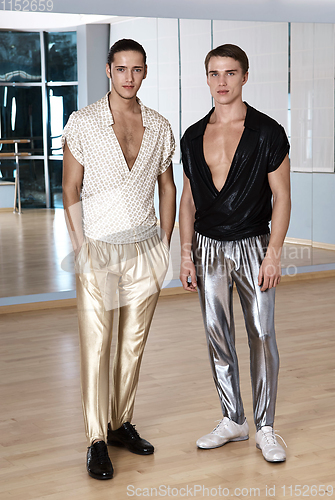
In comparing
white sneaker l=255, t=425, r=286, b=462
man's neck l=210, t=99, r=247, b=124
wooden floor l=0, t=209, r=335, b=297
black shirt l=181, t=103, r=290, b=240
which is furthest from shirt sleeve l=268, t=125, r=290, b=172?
wooden floor l=0, t=209, r=335, b=297

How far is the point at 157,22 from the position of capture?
587 centimetres

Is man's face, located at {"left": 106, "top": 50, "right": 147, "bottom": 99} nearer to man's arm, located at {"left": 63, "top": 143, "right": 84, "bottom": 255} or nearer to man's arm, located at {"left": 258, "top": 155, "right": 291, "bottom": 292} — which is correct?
man's arm, located at {"left": 63, "top": 143, "right": 84, "bottom": 255}

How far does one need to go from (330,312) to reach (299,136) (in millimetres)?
1931

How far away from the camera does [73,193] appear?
283 cm

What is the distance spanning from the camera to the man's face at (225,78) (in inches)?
110

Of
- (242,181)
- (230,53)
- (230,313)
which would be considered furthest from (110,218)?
(230,53)

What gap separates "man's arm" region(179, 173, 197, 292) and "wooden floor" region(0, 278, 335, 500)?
732 mm

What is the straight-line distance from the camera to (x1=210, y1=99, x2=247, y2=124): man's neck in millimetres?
2867

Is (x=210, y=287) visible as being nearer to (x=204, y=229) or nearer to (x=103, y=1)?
(x=204, y=229)

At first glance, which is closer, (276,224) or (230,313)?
(276,224)

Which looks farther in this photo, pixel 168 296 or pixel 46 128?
pixel 168 296

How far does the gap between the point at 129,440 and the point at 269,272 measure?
937mm

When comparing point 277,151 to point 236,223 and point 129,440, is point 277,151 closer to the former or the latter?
point 236,223

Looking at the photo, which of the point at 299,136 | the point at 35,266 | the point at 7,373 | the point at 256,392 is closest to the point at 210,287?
the point at 256,392
